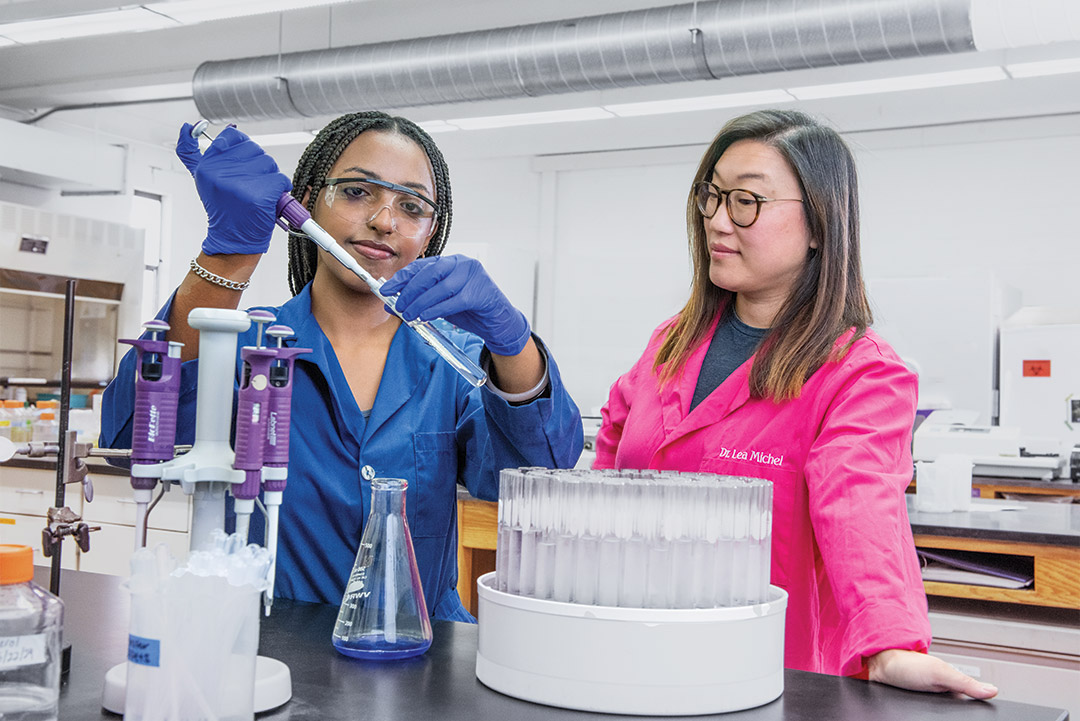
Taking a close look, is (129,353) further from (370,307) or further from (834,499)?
(834,499)

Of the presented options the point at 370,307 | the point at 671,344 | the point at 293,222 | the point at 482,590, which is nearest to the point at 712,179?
the point at 671,344

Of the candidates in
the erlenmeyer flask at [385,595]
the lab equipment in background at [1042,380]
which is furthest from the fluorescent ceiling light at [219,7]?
the lab equipment in background at [1042,380]

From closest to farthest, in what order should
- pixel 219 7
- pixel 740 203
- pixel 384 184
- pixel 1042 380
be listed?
pixel 384 184 → pixel 740 203 → pixel 219 7 → pixel 1042 380

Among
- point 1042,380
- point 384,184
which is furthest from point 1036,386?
point 384,184

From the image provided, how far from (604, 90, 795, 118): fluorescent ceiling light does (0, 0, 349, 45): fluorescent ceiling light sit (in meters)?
2.02

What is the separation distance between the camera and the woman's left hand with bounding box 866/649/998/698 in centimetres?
96

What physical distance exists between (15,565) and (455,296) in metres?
0.50

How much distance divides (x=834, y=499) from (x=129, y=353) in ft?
2.84

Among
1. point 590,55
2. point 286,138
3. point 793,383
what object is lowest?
point 793,383

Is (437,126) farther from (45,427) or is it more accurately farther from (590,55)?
(45,427)

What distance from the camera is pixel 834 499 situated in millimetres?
1198

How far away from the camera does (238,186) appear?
107 cm

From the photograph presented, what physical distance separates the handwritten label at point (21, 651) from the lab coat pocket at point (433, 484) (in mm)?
594

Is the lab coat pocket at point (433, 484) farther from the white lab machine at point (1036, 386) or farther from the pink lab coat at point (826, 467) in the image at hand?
the white lab machine at point (1036, 386)
